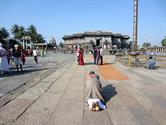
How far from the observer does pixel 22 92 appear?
9.84m

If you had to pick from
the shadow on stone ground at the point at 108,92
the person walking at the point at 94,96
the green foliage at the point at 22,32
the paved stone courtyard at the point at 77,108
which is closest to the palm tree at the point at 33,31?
the green foliage at the point at 22,32

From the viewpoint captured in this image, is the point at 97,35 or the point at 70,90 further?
the point at 97,35

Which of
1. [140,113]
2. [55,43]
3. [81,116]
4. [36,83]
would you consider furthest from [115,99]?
[55,43]

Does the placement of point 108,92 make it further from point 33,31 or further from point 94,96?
point 33,31

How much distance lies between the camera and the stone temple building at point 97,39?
86625 mm

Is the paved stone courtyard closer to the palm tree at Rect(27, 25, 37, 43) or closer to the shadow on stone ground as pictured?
the shadow on stone ground

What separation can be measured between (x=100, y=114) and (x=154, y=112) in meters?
1.57

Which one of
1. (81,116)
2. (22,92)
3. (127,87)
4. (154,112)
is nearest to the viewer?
(81,116)

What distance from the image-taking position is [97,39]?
88250 millimetres

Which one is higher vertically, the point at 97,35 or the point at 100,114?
the point at 97,35

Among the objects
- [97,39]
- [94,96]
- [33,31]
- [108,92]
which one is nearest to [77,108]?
[94,96]

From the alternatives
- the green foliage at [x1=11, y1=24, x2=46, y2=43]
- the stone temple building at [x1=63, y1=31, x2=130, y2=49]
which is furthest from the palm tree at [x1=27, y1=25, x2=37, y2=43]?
the stone temple building at [x1=63, y1=31, x2=130, y2=49]

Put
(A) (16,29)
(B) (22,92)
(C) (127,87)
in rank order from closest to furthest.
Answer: (B) (22,92) → (C) (127,87) → (A) (16,29)

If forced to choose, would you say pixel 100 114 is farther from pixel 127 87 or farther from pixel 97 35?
pixel 97 35
